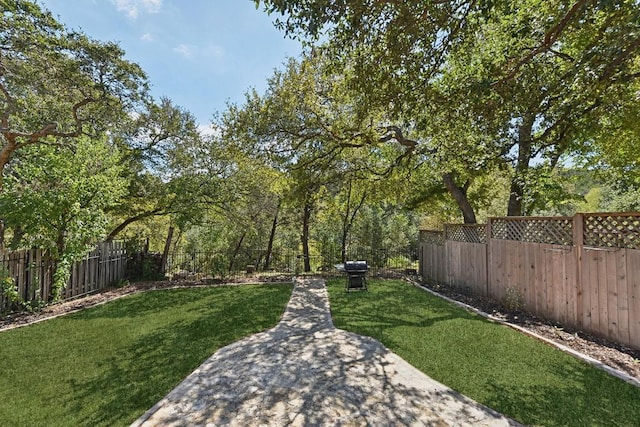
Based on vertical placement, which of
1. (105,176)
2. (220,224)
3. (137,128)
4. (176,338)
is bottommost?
(176,338)

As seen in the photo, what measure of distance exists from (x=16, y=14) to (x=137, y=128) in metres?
5.02

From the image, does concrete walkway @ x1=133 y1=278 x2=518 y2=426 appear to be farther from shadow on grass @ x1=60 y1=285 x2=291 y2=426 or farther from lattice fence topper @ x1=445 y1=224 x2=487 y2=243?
lattice fence topper @ x1=445 y1=224 x2=487 y2=243

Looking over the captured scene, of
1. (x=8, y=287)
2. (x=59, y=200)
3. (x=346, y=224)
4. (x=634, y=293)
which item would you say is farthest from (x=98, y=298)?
(x=346, y=224)

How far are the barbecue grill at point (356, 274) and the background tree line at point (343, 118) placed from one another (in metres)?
2.92

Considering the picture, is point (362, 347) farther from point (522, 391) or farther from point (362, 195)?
point (362, 195)

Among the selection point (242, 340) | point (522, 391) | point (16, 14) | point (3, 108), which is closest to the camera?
point (522, 391)

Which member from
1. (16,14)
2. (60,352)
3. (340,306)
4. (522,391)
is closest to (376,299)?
(340,306)

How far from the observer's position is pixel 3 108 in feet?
21.3

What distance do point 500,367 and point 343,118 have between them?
6.09 metres

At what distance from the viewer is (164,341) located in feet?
15.4

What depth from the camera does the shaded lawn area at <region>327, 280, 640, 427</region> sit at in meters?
2.83

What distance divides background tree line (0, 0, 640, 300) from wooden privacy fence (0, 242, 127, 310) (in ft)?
1.21

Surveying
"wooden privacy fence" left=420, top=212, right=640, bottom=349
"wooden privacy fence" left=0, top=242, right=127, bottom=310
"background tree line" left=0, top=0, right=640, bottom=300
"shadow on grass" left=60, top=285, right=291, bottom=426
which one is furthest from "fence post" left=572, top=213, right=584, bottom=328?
"wooden privacy fence" left=0, top=242, right=127, bottom=310

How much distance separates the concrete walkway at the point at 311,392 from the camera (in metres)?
2.79
